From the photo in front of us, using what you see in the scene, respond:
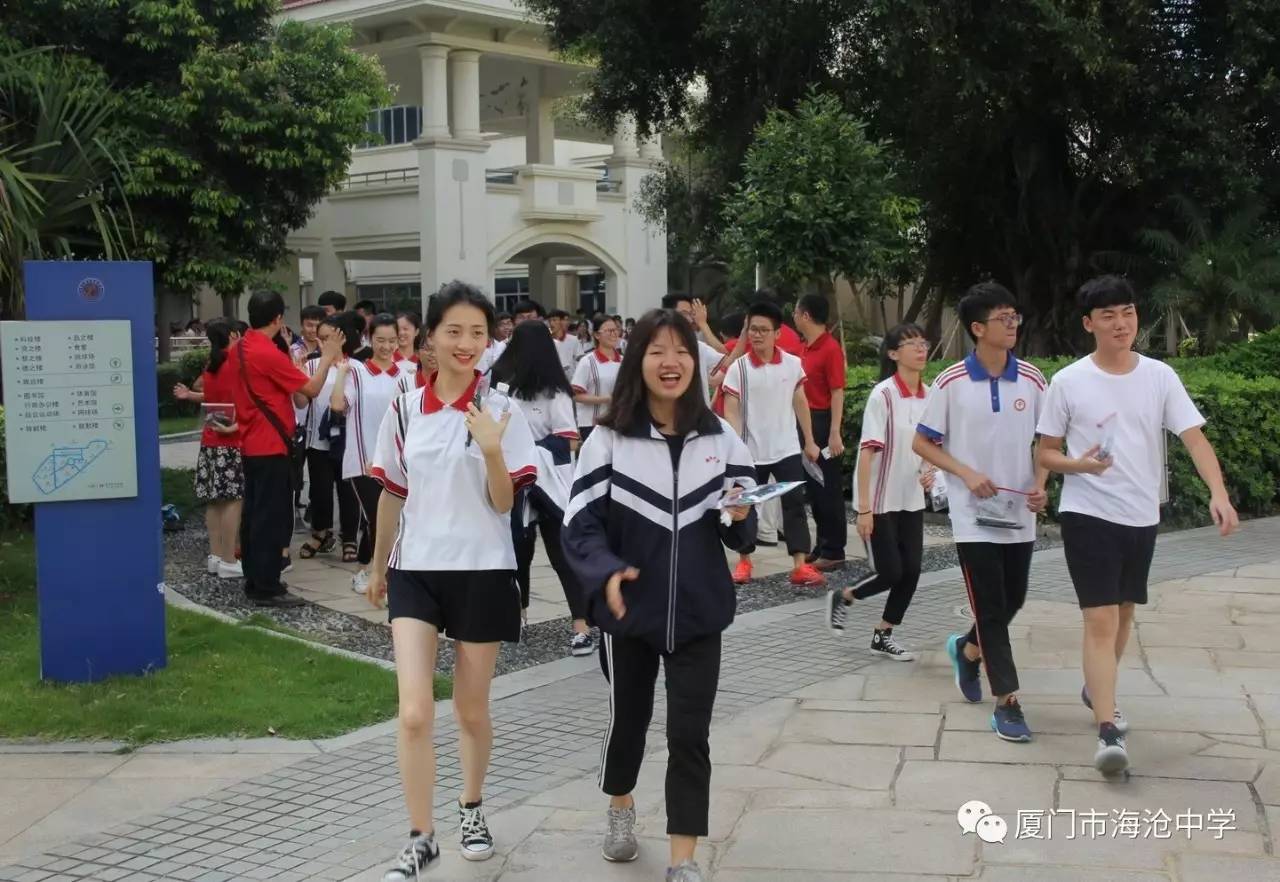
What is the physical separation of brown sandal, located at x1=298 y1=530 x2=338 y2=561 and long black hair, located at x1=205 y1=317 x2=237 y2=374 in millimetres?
1843

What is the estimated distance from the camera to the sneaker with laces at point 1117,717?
207 inches

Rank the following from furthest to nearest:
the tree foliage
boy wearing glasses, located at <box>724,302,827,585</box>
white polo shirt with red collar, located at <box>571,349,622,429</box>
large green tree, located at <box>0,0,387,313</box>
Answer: large green tree, located at <box>0,0,387,313</box> < the tree foliage < white polo shirt with red collar, located at <box>571,349,622,429</box> < boy wearing glasses, located at <box>724,302,827,585</box>

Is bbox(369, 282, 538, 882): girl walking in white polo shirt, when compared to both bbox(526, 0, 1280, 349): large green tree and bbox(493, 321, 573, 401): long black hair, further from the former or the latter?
bbox(526, 0, 1280, 349): large green tree

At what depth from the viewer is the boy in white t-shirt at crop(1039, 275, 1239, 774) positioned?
5.23m

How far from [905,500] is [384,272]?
40.7m

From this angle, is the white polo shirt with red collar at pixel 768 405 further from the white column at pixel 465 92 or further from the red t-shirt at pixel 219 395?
the white column at pixel 465 92

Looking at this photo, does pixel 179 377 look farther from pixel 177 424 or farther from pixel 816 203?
pixel 816 203

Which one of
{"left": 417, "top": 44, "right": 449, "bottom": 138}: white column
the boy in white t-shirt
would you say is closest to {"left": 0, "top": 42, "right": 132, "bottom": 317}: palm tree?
the boy in white t-shirt

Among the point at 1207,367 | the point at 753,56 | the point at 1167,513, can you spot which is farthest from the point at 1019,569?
the point at 753,56

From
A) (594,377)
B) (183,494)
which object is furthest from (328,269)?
(594,377)

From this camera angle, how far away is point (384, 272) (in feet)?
152

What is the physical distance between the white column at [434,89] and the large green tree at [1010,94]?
279 inches

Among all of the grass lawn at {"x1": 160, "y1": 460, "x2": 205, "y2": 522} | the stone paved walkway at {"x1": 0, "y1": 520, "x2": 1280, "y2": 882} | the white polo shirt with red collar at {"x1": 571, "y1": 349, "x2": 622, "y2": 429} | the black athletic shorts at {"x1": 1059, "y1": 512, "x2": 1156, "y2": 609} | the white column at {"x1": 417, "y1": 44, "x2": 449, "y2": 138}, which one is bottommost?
the stone paved walkway at {"x1": 0, "y1": 520, "x2": 1280, "y2": 882}

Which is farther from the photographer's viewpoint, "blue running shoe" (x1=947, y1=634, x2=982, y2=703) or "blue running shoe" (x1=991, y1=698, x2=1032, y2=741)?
"blue running shoe" (x1=947, y1=634, x2=982, y2=703)
